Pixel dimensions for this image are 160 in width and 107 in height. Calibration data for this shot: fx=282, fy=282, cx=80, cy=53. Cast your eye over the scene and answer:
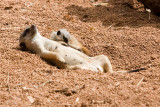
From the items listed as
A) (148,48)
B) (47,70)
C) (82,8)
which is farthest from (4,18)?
(148,48)

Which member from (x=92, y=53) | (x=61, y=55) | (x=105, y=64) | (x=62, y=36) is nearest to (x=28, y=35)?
(x=62, y=36)

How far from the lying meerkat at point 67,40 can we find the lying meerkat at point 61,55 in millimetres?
310

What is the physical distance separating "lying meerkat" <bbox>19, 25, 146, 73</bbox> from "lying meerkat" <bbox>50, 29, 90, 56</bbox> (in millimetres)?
310

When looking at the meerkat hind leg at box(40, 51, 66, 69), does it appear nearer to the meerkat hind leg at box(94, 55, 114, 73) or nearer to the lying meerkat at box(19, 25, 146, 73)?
the lying meerkat at box(19, 25, 146, 73)

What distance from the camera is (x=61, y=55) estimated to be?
4262 mm

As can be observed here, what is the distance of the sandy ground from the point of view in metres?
3.01

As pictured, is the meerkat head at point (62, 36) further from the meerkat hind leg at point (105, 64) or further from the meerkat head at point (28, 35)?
the meerkat hind leg at point (105, 64)

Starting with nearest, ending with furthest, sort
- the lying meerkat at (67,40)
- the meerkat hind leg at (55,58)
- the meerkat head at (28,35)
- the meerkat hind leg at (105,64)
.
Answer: the meerkat hind leg at (55,58), the meerkat hind leg at (105,64), the meerkat head at (28,35), the lying meerkat at (67,40)

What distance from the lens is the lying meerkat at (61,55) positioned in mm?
4152

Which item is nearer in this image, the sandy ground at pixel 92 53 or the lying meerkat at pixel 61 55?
the sandy ground at pixel 92 53

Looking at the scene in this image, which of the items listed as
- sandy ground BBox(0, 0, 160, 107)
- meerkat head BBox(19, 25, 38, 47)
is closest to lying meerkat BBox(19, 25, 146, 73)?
meerkat head BBox(19, 25, 38, 47)

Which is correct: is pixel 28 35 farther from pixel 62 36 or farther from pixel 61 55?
pixel 61 55

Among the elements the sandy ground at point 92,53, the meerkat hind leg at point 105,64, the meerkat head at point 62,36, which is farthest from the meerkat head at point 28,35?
the meerkat hind leg at point 105,64

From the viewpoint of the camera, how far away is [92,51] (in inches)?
197
